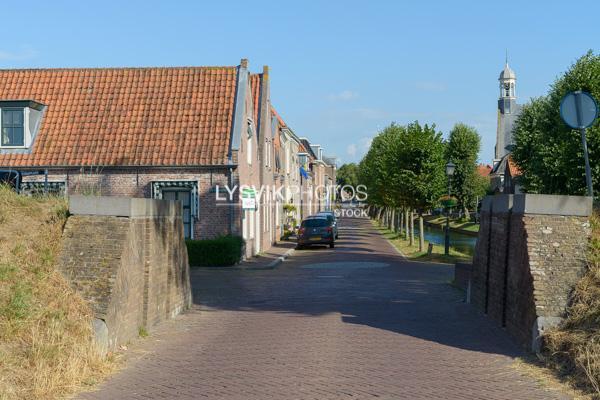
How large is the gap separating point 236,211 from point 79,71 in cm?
892

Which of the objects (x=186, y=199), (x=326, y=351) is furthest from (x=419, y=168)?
(x=326, y=351)

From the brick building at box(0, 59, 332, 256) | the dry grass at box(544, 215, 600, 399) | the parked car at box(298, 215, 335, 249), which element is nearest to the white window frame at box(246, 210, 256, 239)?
the brick building at box(0, 59, 332, 256)

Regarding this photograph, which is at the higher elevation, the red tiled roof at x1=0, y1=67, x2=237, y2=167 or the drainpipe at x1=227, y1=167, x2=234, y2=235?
the red tiled roof at x1=0, y1=67, x2=237, y2=167

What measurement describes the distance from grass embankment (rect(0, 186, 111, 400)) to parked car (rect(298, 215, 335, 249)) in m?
26.3

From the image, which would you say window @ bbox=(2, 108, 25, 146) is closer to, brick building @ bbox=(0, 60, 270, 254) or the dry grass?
brick building @ bbox=(0, 60, 270, 254)

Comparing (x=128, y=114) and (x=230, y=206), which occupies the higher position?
(x=128, y=114)

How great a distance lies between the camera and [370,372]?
8.46m

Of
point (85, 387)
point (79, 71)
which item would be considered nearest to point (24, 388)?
→ point (85, 387)

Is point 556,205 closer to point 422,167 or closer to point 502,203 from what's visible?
point 502,203

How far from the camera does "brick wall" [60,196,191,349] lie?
31.4 ft

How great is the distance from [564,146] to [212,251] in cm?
1203

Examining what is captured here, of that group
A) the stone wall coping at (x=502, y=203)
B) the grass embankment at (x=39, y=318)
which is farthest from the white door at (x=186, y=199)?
the grass embankment at (x=39, y=318)

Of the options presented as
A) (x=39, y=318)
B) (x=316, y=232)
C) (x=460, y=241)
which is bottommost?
(x=460, y=241)

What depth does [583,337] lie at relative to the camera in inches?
330
